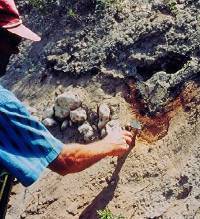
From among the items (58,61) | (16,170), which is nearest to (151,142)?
(58,61)

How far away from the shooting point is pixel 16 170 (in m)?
2.26

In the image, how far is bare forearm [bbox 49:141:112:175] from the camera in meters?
2.51

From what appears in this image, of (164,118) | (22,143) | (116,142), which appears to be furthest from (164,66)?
(22,143)

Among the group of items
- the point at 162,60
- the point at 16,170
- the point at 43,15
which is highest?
the point at 16,170

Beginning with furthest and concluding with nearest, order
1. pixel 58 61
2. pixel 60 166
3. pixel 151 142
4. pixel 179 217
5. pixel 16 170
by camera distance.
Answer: pixel 58 61
pixel 151 142
pixel 179 217
pixel 60 166
pixel 16 170

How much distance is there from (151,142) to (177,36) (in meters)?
0.94

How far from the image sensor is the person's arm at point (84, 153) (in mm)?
2514

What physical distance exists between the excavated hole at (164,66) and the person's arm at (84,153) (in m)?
1.08

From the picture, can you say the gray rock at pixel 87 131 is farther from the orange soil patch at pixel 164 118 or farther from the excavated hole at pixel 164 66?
the excavated hole at pixel 164 66

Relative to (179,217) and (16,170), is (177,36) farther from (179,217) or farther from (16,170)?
(16,170)

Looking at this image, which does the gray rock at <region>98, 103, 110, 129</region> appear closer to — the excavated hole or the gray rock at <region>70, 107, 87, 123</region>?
the gray rock at <region>70, 107, 87, 123</region>

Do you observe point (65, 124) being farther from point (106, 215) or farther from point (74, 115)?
point (106, 215)

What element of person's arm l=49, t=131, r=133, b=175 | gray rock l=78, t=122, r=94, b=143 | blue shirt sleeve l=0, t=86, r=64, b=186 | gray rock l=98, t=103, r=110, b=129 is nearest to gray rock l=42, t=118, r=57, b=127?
gray rock l=78, t=122, r=94, b=143

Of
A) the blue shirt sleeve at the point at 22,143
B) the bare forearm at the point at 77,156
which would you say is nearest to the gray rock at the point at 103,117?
the bare forearm at the point at 77,156
